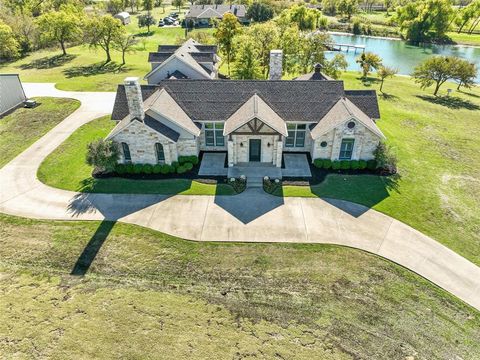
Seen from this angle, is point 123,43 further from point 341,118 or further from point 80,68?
point 341,118

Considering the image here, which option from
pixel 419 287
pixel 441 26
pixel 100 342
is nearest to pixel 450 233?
pixel 419 287

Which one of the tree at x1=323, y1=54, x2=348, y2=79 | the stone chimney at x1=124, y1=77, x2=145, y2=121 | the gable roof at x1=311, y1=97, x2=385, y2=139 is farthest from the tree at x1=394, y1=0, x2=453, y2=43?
the stone chimney at x1=124, y1=77, x2=145, y2=121

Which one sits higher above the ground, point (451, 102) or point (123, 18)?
point (123, 18)

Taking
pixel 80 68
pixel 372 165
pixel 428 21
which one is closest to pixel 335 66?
pixel 372 165

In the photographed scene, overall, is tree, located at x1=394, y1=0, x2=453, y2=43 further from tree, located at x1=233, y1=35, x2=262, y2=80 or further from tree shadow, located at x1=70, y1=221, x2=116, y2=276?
tree shadow, located at x1=70, y1=221, x2=116, y2=276

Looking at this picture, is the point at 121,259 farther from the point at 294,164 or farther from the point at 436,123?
the point at 436,123

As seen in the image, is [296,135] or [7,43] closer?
[296,135]

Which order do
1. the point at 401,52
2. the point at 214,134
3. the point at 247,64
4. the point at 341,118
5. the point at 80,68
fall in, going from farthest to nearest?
the point at 401,52
the point at 80,68
the point at 247,64
the point at 214,134
the point at 341,118

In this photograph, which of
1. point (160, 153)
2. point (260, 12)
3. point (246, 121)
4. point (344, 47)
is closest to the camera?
point (246, 121)
